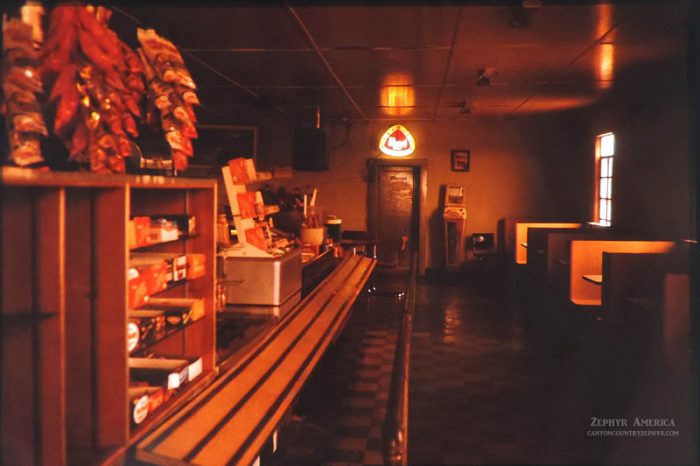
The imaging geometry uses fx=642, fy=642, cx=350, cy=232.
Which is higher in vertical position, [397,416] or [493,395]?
[397,416]

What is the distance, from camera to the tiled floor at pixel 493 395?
3832 mm

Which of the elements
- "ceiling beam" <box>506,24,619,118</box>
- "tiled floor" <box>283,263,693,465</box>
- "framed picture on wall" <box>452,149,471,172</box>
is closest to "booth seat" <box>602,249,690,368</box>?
"tiled floor" <box>283,263,693,465</box>

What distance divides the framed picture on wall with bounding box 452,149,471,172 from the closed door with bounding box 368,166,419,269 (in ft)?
2.22

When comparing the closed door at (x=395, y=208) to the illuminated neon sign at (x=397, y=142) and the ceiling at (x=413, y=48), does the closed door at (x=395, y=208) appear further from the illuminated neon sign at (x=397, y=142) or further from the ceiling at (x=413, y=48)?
the ceiling at (x=413, y=48)

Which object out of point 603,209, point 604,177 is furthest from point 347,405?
point 604,177

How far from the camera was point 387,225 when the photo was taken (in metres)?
11.5

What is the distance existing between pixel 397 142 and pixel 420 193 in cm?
189

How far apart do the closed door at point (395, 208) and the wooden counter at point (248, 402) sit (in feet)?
24.1

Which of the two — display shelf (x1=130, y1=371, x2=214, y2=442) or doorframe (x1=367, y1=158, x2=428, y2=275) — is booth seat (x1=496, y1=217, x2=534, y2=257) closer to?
doorframe (x1=367, y1=158, x2=428, y2=275)

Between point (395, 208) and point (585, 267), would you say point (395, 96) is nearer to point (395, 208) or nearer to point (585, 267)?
point (585, 267)

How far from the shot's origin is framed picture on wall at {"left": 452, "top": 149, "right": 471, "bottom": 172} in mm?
11078

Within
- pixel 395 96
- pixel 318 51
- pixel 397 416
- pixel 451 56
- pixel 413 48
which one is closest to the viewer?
pixel 397 416

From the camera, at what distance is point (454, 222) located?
10969 millimetres

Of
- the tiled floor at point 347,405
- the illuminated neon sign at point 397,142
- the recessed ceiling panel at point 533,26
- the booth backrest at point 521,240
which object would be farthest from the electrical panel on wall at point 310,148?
the recessed ceiling panel at point 533,26
